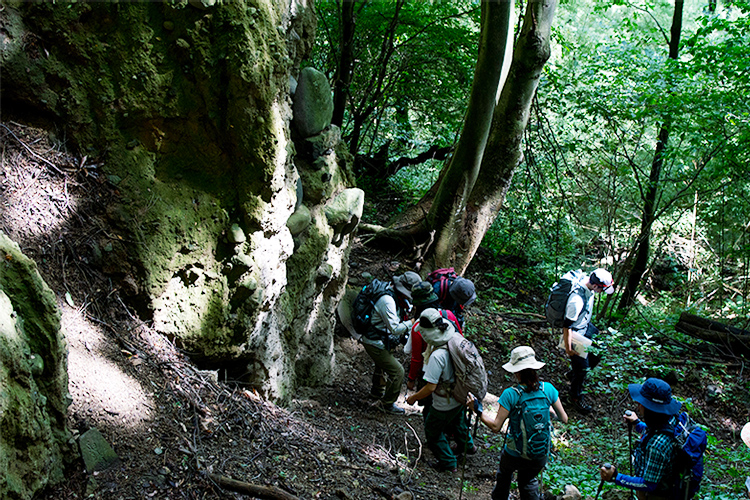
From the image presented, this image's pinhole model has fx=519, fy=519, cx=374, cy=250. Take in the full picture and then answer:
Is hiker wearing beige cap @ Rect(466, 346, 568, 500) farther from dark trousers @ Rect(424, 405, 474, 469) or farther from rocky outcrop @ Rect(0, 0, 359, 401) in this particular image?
rocky outcrop @ Rect(0, 0, 359, 401)

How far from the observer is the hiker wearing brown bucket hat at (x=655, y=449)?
375 centimetres

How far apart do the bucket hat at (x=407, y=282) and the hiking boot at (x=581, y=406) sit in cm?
331

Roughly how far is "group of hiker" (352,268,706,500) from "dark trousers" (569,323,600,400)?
15mm

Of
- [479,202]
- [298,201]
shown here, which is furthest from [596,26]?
[298,201]

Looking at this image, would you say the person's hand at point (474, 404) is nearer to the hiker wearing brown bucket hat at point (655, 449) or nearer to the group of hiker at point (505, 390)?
the group of hiker at point (505, 390)

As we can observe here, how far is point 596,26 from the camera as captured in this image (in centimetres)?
2245

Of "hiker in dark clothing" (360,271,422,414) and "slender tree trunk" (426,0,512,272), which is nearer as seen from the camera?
"hiker in dark clothing" (360,271,422,414)

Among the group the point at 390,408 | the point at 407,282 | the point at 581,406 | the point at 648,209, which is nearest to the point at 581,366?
the point at 581,406

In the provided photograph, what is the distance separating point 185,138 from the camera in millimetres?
4742

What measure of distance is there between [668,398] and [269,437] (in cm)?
325

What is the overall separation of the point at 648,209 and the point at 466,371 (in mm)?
8222

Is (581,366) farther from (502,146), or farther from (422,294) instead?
(502,146)

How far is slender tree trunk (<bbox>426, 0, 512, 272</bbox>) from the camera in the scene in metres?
8.52

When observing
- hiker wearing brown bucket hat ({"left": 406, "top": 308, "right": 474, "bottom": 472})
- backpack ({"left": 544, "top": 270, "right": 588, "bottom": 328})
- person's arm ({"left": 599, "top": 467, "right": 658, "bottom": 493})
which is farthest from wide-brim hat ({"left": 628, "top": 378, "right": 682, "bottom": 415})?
backpack ({"left": 544, "top": 270, "right": 588, "bottom": 328})
